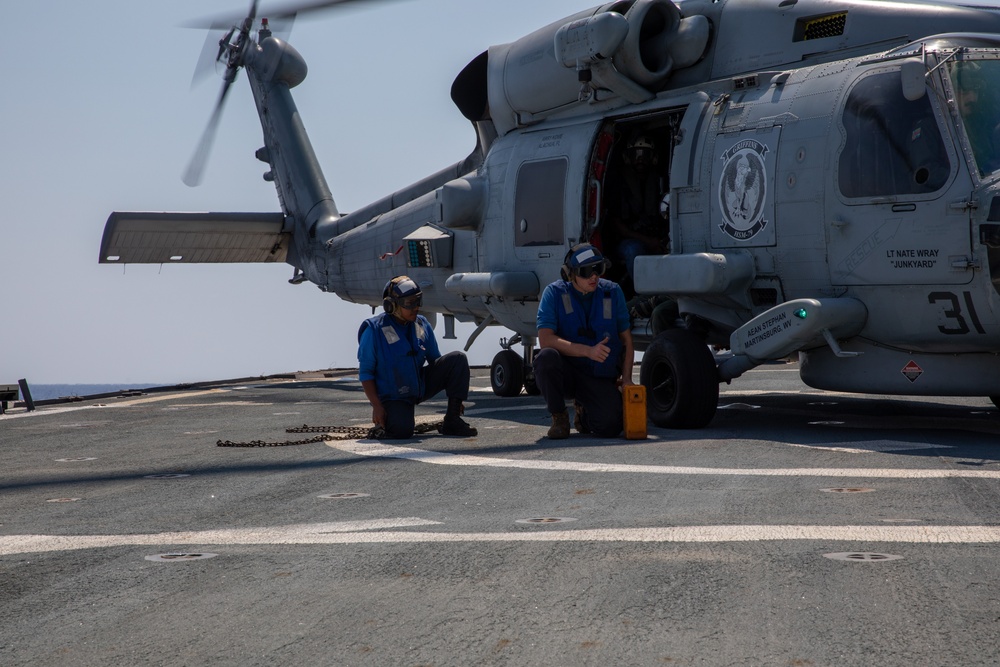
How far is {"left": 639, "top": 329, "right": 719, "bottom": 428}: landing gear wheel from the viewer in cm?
902

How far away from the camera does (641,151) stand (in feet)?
36.3

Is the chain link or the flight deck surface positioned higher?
the chain link

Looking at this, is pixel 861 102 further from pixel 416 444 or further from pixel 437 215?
pixel 437 215

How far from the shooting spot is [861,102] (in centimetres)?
838

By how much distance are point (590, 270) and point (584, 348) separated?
2.05 ft

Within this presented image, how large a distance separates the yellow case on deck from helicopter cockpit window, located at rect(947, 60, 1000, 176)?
2.87m

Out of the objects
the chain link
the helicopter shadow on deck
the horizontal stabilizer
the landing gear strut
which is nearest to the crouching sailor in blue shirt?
the chain link

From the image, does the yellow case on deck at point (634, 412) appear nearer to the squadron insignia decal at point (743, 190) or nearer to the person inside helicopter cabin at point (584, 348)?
the person inside helicopter cabin at point (584, 348)

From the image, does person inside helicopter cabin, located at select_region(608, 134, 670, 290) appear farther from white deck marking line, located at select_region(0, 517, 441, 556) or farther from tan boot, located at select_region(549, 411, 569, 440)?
white deck marking line, located at select_region(0, 517, 441, 556)

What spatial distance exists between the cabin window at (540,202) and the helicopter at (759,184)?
2 cm

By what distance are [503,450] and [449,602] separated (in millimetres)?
4359

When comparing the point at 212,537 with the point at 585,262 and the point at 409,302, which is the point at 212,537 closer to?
the point at 409,302

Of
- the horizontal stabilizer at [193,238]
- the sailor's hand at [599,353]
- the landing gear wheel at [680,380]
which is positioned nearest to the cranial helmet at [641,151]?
the landing gear wheel at [680,380]

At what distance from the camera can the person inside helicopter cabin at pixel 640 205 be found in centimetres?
1112
